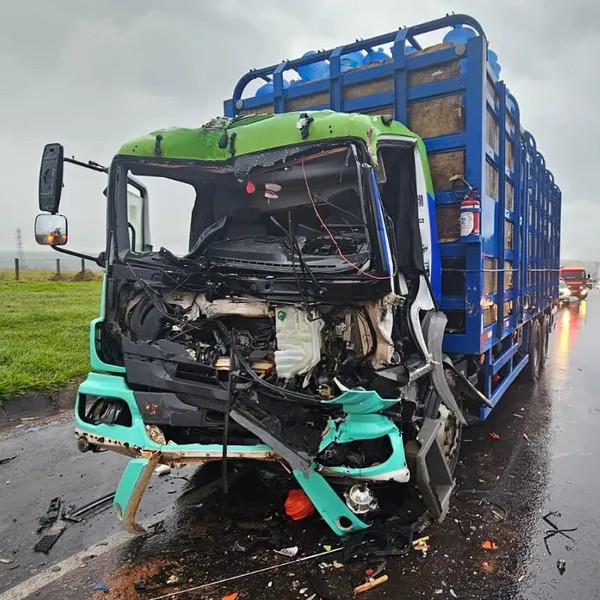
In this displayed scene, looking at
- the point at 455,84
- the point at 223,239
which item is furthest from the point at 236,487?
the point at 455,84

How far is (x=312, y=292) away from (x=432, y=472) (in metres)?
1.35

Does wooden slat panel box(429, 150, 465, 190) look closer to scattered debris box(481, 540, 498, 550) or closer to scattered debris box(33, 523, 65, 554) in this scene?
scattered debris box(481, 540, 498, 550)

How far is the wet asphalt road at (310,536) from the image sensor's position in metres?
2.73

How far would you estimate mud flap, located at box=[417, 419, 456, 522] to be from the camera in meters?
2.93

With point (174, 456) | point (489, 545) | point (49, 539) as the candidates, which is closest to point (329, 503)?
point (174, 456)

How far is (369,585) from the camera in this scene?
2.71 meters

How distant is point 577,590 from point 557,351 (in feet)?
28.3

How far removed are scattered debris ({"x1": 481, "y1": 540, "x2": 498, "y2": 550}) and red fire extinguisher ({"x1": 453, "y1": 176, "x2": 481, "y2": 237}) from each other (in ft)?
6.91

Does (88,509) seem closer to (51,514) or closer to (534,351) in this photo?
(51,514)

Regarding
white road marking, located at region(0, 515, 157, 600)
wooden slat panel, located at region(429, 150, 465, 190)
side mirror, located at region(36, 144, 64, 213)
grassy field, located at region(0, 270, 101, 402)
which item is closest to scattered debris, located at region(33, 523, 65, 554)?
white road marking, located at region(0, 515, 157, 600)

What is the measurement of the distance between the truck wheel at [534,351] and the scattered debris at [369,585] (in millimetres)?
5132

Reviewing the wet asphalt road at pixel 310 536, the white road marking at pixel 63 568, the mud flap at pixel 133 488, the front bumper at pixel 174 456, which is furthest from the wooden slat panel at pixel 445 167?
the white road marking at pixel 63 568

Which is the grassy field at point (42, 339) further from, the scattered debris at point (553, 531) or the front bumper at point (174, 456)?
the scattered debris at point (553, 531)

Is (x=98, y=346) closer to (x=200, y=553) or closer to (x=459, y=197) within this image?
(x=200, y=553)
